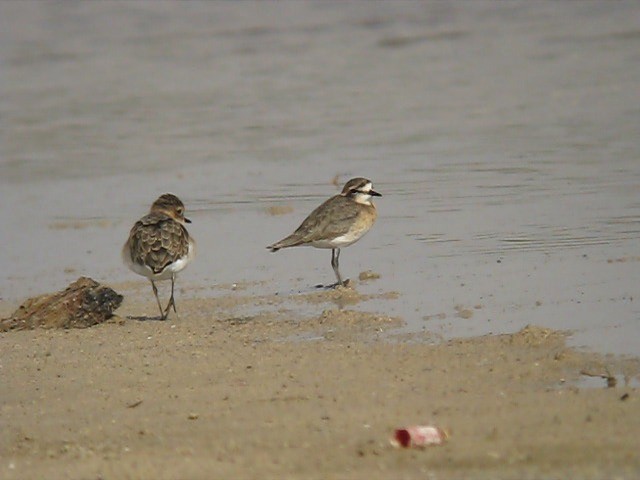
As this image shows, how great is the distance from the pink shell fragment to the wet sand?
7cm

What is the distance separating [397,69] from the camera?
21797mm

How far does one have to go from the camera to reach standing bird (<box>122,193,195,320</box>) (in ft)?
36.7

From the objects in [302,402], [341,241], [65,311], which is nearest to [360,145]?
[341,241]

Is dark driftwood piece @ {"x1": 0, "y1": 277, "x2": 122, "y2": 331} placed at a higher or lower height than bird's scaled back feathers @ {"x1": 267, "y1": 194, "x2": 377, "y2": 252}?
lower

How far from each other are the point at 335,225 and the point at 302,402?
15.9 ft

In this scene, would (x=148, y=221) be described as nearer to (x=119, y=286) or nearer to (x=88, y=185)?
(x=119, y=286)

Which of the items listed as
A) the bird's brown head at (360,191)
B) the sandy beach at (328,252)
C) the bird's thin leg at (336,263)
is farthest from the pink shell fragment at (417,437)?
the bird's brown head at (360,191)

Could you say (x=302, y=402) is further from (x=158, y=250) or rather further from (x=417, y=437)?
(x=158, y=250)

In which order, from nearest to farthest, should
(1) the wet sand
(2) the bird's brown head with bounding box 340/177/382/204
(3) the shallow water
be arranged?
1. (1) the wet sand
2. (3) the shallow water
3. (2) the bird's brown head with bounding box 340/177/382/204

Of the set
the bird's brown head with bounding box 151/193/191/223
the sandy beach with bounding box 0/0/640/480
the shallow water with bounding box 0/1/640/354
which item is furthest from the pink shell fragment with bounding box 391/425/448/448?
the bird's brown head with bounding box 151/193/191/223

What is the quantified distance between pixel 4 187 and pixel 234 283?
5148mm

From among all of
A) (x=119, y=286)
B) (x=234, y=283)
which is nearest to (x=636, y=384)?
(x=234, y=283)

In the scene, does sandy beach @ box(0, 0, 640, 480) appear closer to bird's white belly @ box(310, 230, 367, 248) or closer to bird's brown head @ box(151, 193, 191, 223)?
bird's white belly @ box(310, 230, 367, 248)

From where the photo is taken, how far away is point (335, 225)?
12.4 metres
